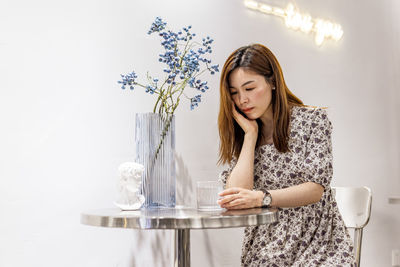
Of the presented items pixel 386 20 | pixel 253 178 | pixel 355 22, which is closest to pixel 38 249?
pixel 253 178

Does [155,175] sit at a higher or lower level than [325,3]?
lower

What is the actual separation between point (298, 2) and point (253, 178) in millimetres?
1437

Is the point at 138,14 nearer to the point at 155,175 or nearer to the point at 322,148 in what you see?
the point at 155,175

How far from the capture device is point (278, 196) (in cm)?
159

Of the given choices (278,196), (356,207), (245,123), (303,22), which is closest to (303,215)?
(278,196)

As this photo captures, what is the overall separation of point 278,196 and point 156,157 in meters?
0.44

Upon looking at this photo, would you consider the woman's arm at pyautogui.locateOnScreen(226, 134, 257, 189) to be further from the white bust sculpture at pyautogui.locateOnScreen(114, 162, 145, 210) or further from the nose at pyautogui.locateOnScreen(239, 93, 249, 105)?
the white bust sculpture at pyautogui.locateOnScreen(114, 162, 145, 210)

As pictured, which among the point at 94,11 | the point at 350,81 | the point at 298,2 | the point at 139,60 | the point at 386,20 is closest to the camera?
the point at 94,11

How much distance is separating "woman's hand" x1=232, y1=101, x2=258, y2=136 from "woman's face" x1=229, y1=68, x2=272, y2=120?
0.02 meters

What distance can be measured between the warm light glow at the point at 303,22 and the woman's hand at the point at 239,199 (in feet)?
4.29

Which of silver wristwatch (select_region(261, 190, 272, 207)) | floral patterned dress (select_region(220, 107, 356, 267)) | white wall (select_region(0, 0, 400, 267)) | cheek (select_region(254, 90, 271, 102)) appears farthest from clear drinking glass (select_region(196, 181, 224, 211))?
white wall (select_region(0, 0, 400, 267))

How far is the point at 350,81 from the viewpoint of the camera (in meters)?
3.07

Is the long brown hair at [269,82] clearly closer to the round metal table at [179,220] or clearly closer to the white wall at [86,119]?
the white wall at [86,119]

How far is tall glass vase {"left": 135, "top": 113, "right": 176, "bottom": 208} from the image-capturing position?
63.0 inches
